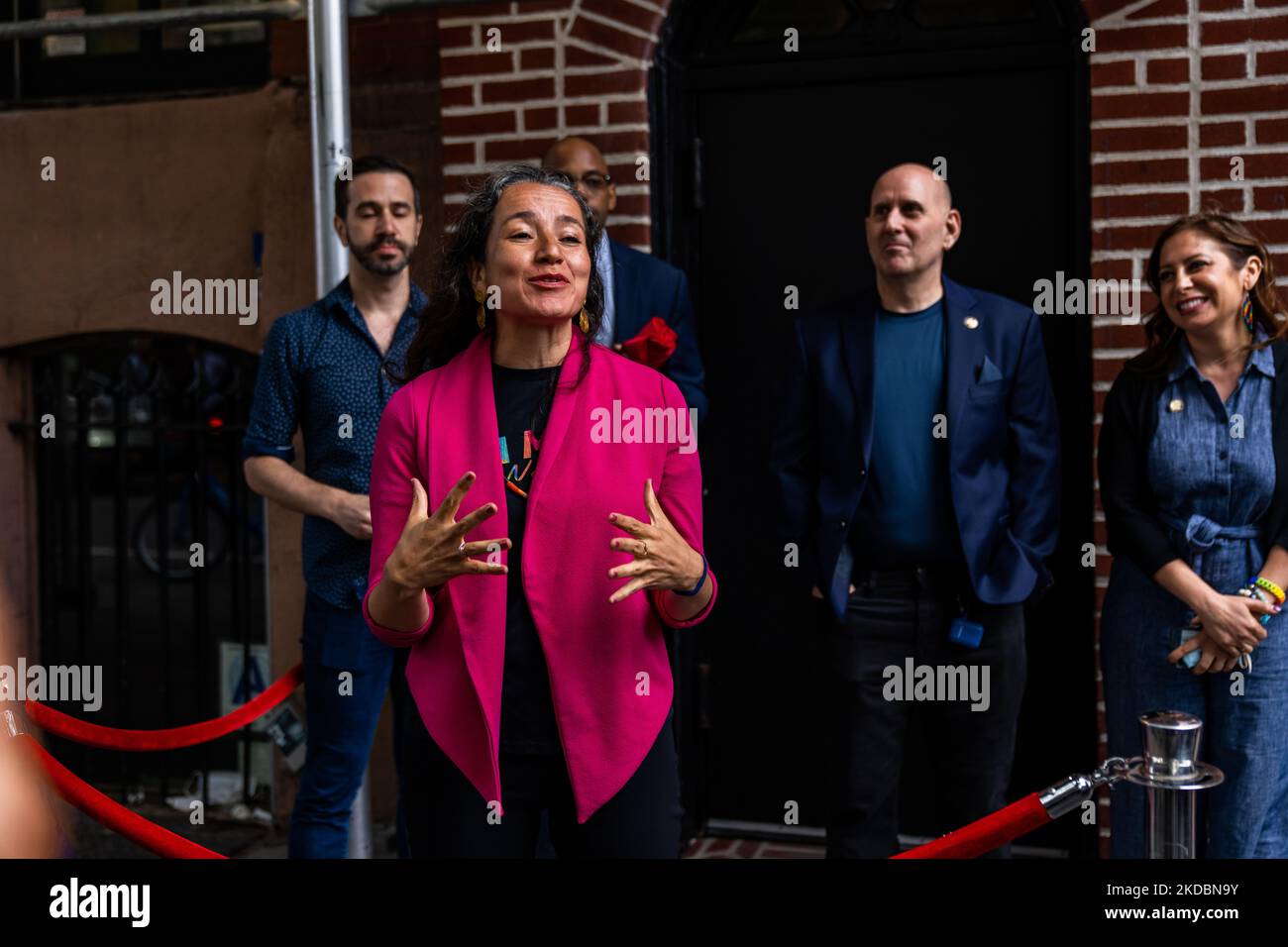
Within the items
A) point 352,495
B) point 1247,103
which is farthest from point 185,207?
point 1247,103

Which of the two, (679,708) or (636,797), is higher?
(636,797)

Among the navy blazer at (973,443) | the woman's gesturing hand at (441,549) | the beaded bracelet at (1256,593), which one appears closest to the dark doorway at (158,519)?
the navy blazer at (973,443)

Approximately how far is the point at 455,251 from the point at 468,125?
2.32 meters

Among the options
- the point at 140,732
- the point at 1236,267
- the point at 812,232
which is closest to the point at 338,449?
the point at 140,732

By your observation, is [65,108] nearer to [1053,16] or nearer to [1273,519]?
[1053,16]

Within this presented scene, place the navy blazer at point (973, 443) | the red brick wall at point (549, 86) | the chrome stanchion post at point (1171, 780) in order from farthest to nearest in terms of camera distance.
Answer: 1. the red brick wall at point (549, 86)
2. the navy blazer at point (973, 443)
3. the chrome stanchion post at point (1171, 780)

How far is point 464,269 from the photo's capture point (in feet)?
9.74

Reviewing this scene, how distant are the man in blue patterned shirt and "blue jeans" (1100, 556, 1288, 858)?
2044mm

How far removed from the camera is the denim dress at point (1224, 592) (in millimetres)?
3752

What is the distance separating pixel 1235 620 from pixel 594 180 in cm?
228

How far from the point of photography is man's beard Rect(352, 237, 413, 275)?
4195 millimetres

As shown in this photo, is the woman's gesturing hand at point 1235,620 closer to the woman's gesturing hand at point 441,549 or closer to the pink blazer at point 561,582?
the pink blazer at point 561,582

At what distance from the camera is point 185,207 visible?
5.76 m

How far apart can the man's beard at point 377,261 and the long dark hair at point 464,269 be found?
1.22m
